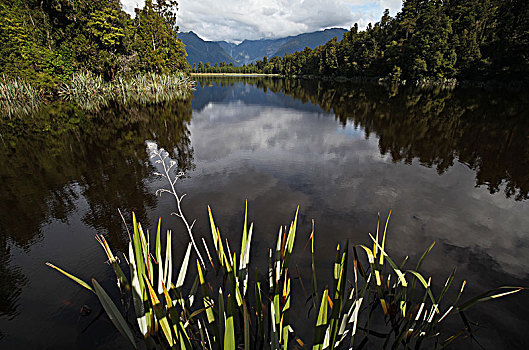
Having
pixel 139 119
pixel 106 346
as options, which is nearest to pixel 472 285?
pixel 106 346

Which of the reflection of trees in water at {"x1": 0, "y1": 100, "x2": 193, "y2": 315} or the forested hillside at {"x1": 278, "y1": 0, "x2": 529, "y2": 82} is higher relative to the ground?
the forested hillside at {"x1": 278, "y1": 0, "x2": 529, "y2": 82}

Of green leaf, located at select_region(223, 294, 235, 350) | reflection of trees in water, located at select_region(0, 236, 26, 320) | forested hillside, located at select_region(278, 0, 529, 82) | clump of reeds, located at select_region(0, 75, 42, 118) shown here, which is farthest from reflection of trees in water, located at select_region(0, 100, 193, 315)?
forested hillside, located at select_region(278, 0, 529, 82)

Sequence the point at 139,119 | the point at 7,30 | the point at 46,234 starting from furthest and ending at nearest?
the point at 7,30 < the point at 139,119 < the point at 46,234

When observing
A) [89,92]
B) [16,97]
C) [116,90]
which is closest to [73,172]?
[16,97]

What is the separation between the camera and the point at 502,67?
45.4 metres

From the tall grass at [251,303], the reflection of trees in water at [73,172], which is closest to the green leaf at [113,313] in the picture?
the tall grass at [251,303]

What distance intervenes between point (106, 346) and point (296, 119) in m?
20.3

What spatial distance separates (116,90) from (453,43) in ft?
226

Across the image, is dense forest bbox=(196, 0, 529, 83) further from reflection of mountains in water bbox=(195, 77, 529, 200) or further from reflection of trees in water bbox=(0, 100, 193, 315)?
reflection of trees in water bbox=(0, 100, 193, 315)

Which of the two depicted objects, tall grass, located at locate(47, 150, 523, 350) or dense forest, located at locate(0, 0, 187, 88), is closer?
tall grass, located at locate(47, 150, 523, 350)

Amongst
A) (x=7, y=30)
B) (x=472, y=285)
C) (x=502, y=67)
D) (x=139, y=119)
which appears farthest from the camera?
(x=502, y=67)

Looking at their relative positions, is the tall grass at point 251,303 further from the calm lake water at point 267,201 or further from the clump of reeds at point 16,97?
the clump of reeds at point 16,97

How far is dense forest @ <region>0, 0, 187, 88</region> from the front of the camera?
29656mm

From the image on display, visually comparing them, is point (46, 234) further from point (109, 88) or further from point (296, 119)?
point (109, 88)
